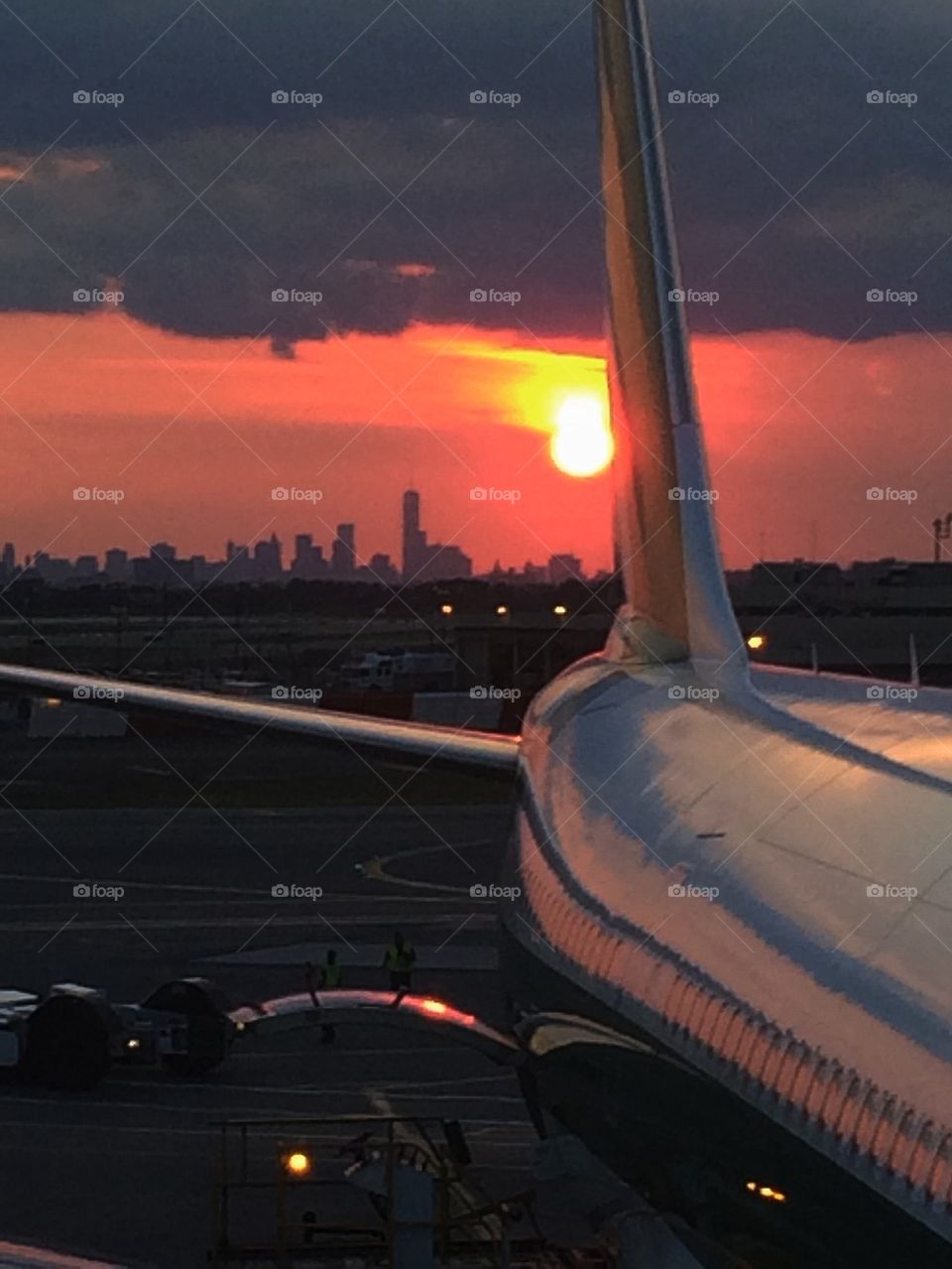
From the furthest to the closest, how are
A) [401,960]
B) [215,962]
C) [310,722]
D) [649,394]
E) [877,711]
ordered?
[215,962] → [401,960] → [649,394] → [310,722] → [877,711]

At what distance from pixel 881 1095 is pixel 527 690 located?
6985 cm

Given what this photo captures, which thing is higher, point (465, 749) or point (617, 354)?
point (617, 354)

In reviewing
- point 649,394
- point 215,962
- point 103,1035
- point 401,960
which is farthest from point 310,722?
point 215,962

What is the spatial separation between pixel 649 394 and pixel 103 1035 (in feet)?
33.9

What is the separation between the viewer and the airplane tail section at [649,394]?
2280 centimetres

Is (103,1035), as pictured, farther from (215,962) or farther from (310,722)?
(215,962)

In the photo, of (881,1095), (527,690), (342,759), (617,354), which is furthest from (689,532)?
(342,759)

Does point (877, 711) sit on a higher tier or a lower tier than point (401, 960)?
lower

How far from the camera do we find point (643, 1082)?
1327 cm

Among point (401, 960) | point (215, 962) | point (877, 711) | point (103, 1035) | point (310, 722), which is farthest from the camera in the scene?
point (215, 962)

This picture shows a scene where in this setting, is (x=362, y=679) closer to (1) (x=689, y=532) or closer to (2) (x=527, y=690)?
(2) (x=527, y=690)

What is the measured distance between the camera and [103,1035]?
27750 mm

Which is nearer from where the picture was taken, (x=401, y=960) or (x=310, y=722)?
(x=310, y=722)

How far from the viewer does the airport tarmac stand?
73.8 ft
